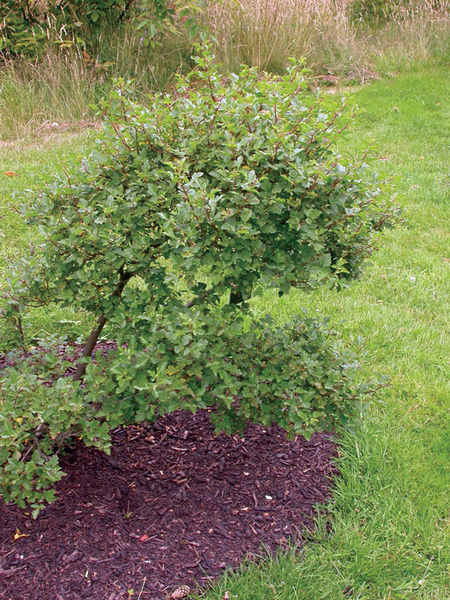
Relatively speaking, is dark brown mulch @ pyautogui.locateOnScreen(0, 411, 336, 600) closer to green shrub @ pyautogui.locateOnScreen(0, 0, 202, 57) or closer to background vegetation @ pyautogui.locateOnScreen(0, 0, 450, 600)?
background vegetation @ pyautogui.locateOnScreen(0, 0, 450, 600)

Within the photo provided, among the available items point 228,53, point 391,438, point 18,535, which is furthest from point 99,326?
point 228,53

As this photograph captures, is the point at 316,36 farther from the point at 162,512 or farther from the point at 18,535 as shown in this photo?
the point at 18,535

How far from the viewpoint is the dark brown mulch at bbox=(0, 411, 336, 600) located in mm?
2260

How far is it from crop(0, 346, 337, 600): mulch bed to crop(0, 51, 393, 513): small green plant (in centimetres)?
24

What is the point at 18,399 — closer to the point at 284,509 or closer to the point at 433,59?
the point at 284,509

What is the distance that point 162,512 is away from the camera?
2.53 meters

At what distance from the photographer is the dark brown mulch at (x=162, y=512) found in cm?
226

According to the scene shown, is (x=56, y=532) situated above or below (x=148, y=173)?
below

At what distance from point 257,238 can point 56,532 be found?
4.61 feet

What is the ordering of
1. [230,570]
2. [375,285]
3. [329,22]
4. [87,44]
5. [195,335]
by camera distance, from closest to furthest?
[195,335] → [230,570] → [375,285] → [87,44] → [329,22]

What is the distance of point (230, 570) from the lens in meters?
2.30

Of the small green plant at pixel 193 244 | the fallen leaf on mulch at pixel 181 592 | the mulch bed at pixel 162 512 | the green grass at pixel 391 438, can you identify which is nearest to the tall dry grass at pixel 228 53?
the green grass at pixel 391 438

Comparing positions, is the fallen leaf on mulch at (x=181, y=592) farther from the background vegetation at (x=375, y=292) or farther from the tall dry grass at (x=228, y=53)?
the tall dry grass at (x=228, y=53)

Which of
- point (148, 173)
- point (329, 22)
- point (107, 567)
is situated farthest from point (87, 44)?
point (107, 567)
